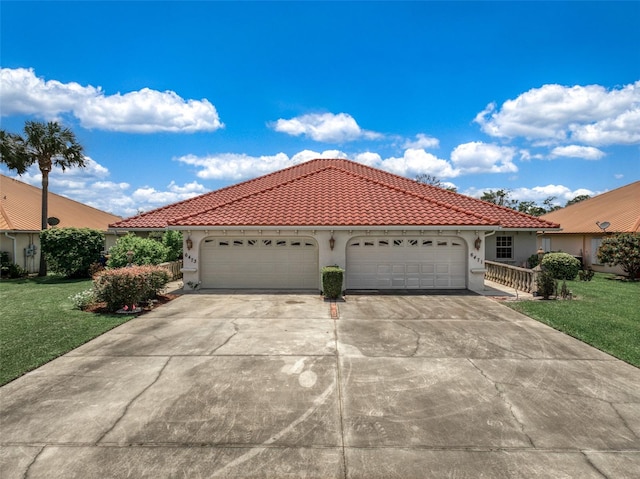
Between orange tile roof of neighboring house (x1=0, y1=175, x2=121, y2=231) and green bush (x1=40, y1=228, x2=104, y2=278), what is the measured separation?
3.89 metres

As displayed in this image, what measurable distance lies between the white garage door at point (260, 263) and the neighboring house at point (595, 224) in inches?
574

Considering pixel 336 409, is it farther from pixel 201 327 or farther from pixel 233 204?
pixel 233 204

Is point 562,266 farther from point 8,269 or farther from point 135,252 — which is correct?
point 8,269

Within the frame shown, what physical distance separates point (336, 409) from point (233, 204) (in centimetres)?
1175

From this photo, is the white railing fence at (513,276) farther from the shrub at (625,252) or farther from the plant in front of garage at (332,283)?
the plant in front of garage at (332,283)

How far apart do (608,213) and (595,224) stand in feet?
6.81

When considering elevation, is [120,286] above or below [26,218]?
below

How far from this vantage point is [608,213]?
79.3 feet

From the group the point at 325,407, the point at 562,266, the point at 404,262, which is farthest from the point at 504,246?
the point at 325,407

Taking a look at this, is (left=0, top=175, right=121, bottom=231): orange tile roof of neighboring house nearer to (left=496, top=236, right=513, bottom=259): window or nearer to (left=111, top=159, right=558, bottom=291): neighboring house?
(left=111, top=159, right=558, bottom=291): neighboring house

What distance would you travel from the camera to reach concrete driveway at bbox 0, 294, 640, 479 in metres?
3.80

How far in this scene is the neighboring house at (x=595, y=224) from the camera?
2153cm

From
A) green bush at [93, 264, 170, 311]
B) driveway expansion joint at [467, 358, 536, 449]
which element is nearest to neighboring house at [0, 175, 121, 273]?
green bush at [93, 264, 170, 311]

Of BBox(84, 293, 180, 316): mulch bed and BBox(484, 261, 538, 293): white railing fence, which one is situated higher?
BBox(484, 261, 538, 293): white railing fence
